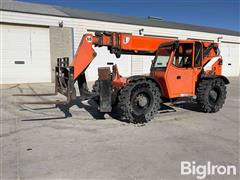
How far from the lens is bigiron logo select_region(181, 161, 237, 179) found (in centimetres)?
321

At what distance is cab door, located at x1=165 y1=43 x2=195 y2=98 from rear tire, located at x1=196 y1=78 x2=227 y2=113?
0.27 meters

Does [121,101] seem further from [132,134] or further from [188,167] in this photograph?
[188,167]

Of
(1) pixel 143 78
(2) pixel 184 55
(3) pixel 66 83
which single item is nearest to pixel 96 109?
(3) pixel 66 83

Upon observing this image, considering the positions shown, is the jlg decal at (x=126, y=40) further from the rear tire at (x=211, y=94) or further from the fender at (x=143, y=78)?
the rear tire at (x=211, y=94)

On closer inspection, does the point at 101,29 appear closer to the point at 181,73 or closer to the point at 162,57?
the point at 162,57

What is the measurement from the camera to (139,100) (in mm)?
5664

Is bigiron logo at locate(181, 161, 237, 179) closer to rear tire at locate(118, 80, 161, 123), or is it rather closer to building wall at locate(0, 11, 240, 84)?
rear tire at locate(118, 80, 161, 123)

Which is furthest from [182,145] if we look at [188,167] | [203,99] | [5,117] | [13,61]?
[13,61]

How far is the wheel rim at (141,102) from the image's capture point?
563 centimetres

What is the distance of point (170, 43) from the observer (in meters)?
6.30

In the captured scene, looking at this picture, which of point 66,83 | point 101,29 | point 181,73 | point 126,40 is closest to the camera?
point 66,83

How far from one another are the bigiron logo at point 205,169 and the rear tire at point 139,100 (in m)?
2.23

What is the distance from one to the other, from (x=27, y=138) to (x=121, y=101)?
235cm

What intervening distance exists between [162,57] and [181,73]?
2.52 feet
